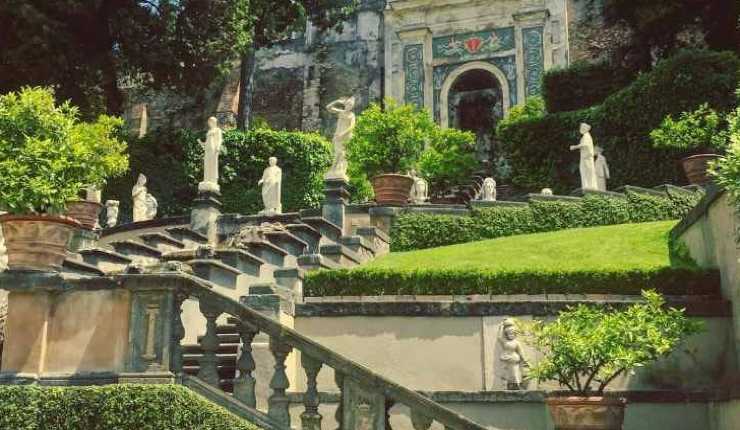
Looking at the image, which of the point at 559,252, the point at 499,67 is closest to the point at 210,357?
the point at 559,252

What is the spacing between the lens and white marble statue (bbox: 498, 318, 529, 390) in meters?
10.3

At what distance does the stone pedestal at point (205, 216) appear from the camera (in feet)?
64.1

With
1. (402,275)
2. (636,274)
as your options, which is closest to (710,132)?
(636,274)

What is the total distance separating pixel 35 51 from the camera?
24.3 m

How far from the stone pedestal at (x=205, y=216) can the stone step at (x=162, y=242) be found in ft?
4.97

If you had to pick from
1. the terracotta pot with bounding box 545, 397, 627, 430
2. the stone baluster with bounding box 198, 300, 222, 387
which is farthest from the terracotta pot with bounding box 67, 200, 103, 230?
the terracotta pot with bounding box 545, 397, 627, 430

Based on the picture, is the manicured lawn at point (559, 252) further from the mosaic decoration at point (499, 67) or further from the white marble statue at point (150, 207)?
the mosaic decoration at point (499, 67)

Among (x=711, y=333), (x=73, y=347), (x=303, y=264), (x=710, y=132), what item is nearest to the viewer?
(x=73, y=347)

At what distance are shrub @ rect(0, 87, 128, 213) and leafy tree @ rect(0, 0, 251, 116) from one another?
16.5m

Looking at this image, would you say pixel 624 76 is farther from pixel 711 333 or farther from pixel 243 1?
pixel 711 333

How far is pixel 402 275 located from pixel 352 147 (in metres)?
16.1

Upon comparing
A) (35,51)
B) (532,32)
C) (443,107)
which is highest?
(532,32)

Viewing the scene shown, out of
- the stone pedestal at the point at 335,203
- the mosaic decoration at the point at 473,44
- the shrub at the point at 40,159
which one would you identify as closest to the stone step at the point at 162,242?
the stone pedestal at the point at 335,203

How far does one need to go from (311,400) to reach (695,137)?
52.4 feet
